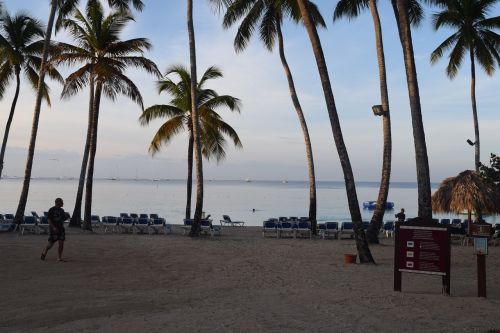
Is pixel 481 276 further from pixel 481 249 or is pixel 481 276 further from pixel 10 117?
pixel 10 117

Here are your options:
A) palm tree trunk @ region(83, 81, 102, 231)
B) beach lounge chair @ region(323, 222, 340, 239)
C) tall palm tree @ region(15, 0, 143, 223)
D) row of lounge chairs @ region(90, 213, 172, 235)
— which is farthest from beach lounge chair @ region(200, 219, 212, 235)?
tall palm tree @ region(15, 0, 143, 223)

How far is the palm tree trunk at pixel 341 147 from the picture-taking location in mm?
12500

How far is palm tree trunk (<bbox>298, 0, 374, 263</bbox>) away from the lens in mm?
12500

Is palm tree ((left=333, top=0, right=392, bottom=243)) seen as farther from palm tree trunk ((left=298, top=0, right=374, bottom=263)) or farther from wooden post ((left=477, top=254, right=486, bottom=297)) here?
wooden post ((left=477, top=254, right=486, bottom=297))

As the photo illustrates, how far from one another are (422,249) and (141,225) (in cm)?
1526

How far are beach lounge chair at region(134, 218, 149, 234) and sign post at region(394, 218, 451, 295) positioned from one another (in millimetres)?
14055

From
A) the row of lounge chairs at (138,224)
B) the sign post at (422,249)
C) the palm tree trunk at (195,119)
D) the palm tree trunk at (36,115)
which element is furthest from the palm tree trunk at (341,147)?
the palm tree trunk at (36,115)

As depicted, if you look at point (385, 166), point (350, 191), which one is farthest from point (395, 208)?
point (350, 191)

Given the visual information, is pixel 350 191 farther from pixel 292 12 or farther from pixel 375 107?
pixel 292 12

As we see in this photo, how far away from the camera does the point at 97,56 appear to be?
2127 cm

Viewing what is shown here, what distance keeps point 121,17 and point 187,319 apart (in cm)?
1803

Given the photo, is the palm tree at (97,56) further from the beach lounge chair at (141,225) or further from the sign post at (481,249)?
the sign post at (481,249)

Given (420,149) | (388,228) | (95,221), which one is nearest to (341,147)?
(420,149)

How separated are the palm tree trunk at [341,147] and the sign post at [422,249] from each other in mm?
3580
